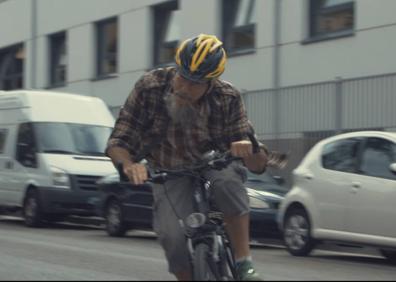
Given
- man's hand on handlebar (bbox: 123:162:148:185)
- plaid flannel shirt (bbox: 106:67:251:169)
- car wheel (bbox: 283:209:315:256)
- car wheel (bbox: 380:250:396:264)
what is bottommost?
car wheel (bbox: 380:250:396:264)

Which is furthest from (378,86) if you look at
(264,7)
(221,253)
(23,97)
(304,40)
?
(221,253)

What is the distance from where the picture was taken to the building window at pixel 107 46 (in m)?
28.5

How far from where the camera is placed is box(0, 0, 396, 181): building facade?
19.2 m

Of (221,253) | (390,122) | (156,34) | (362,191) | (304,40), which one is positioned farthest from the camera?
(156,34)

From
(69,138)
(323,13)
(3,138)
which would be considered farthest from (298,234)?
(323,13)

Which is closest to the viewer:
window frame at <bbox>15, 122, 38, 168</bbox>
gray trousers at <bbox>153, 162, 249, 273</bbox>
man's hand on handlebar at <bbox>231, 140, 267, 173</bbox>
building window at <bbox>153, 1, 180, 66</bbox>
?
man's hand on handlebar at <bbox>231, 140, 267, 173</bbox>

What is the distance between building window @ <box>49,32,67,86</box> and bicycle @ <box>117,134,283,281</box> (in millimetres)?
25927

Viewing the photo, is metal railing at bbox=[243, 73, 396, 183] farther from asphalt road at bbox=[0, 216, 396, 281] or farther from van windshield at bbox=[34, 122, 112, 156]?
asphalt road at bbox=[0, 216, 396, 281]

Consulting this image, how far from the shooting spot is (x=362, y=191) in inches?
460

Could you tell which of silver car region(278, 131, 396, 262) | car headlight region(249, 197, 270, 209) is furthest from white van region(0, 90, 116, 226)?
silver car region(278, 131, 396, 262)

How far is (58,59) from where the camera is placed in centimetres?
3164

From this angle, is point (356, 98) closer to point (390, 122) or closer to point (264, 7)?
point (390, 122)

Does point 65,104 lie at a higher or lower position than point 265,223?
higher

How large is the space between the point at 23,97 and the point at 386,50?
6740 mm
